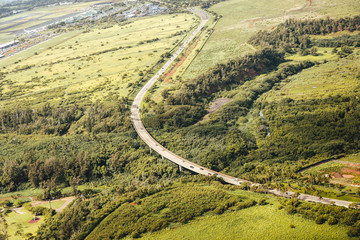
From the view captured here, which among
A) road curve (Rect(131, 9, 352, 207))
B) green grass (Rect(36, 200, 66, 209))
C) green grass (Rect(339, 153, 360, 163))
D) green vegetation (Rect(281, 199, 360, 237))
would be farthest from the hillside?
road curve (Rect(131, 9, 352, 207))

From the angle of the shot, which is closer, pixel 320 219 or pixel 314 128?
pixel 320 219

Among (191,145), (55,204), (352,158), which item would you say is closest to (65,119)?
(55,204)

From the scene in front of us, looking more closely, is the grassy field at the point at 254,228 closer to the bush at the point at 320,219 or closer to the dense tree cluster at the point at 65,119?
the bush at the point at 320,219

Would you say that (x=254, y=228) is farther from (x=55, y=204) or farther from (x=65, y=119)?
(x=65, y=119)

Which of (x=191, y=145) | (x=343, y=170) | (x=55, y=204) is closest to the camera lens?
(x=343, y=170)

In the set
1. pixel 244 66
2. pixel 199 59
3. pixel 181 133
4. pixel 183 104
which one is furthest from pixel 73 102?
pixel 244 66
